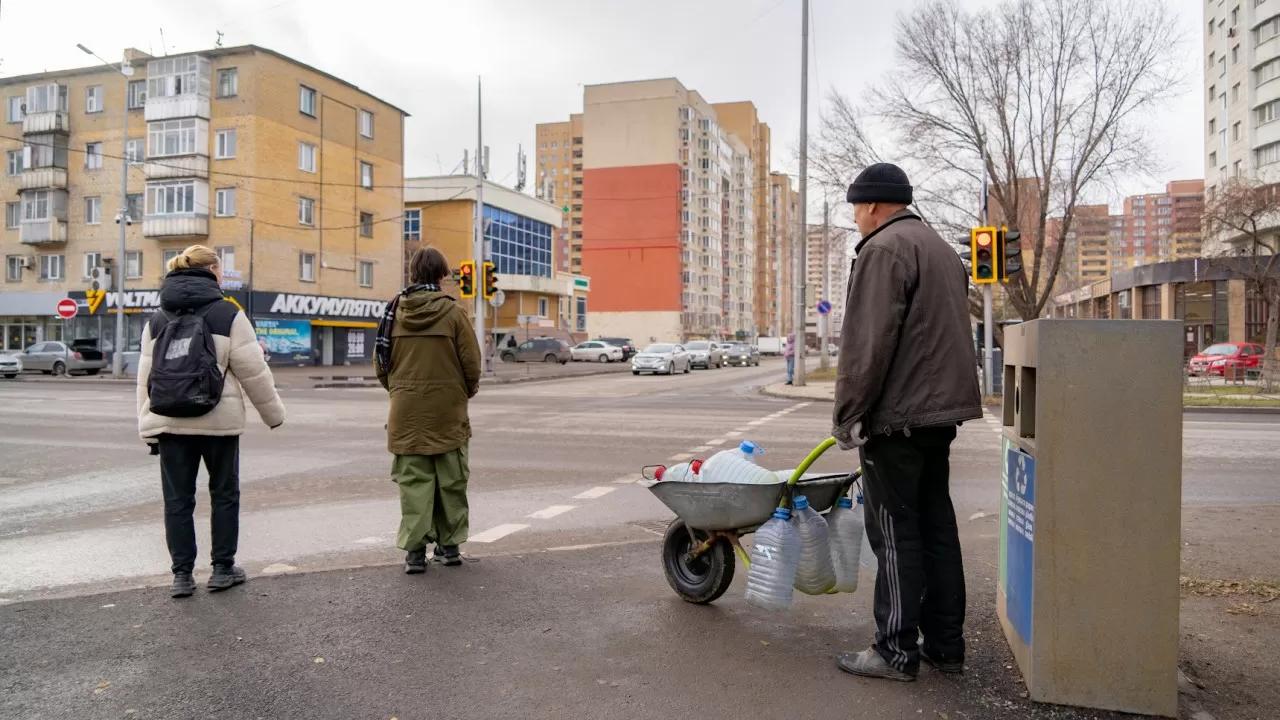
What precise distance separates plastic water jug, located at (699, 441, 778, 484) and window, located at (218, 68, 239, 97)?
4599cm

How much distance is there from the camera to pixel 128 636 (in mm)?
3934

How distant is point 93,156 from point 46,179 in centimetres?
257

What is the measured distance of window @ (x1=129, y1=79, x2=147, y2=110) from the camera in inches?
1786

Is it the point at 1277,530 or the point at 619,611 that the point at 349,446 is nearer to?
the point at 619,611

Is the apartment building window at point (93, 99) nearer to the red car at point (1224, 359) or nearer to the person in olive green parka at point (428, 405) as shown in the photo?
the person in olive green parka at point (428, 405)

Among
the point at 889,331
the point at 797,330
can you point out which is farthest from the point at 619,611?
the point at 797,330

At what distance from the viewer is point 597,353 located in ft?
177

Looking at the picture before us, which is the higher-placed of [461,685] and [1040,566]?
[1040,566]

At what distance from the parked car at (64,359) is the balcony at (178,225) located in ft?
27.5

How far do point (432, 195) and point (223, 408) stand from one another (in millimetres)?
61851

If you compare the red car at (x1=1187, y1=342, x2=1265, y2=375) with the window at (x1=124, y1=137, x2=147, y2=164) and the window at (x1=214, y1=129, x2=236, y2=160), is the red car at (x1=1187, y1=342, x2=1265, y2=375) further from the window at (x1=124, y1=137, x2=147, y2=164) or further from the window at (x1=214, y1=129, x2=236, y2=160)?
the window at (x1=124, y1=137, x2=147, y2=164)

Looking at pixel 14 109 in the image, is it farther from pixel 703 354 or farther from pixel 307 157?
pixel 703 354

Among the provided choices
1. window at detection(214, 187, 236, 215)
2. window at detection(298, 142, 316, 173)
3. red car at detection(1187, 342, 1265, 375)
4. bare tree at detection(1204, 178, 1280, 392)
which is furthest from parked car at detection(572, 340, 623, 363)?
bare tree at detection(1204, 178, 1280, 392)

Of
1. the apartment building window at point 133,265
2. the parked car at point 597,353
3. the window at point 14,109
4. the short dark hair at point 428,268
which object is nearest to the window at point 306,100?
the apartment building window at point 133,265
